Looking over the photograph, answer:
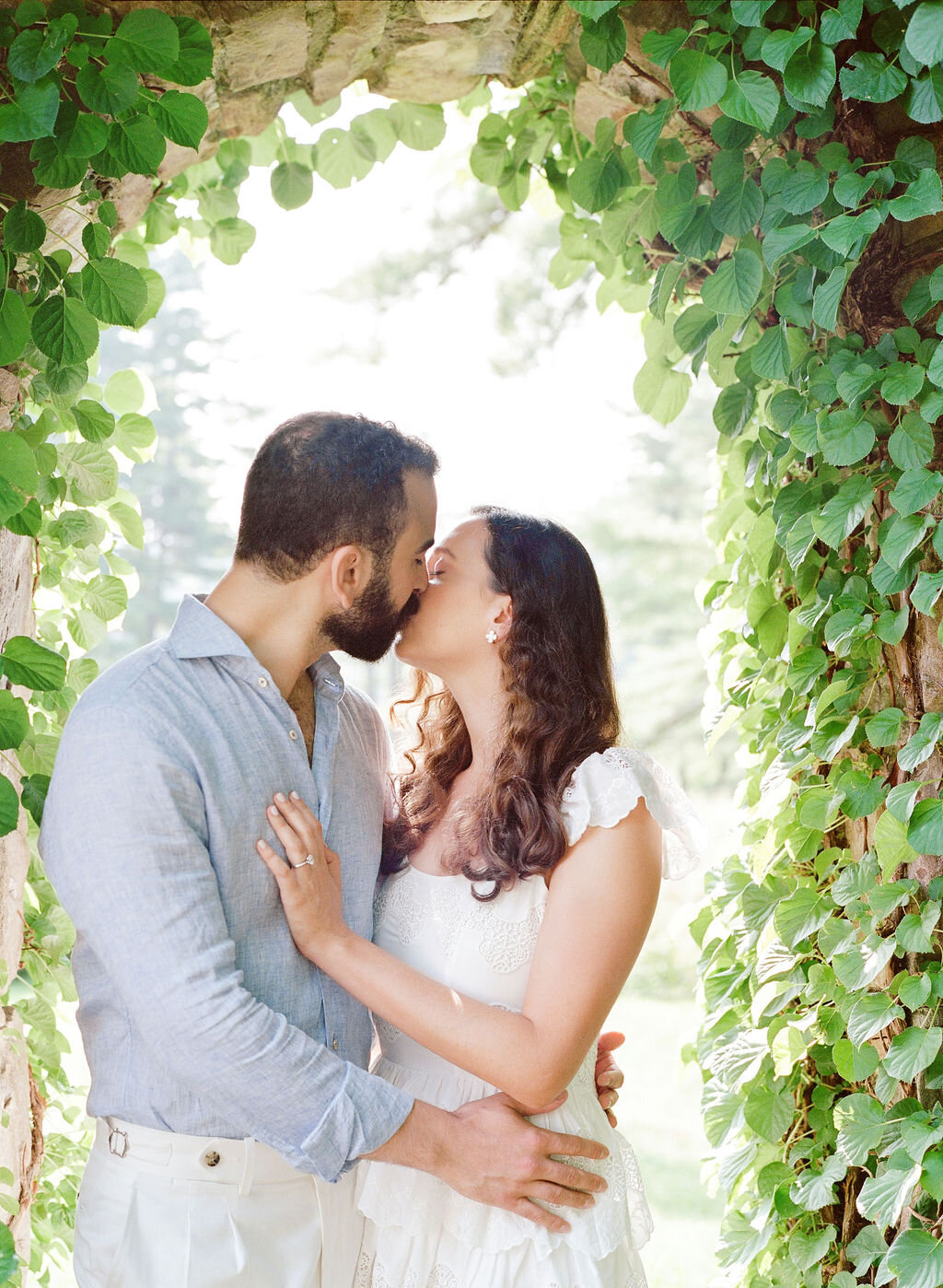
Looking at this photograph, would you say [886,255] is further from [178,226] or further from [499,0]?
[178,226]

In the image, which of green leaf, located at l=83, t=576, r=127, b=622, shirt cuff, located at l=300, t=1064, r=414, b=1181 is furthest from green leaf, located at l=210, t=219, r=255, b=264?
shirt cuff, located at l=300, t=1064, r=414, b=1181

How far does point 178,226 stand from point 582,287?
816 cm

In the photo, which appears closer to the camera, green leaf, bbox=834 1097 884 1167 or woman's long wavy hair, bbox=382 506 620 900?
green leaf, bbox=834 1097 884 1167

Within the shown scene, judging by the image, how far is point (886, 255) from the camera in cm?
160

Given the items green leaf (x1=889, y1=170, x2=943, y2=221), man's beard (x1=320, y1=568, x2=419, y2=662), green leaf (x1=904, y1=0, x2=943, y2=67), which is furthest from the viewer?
man's beard (x1=320, y1=568, x2=419, y2=662)

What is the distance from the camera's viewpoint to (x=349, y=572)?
5.63 ft

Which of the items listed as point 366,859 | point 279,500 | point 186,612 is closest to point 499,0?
point 279,500

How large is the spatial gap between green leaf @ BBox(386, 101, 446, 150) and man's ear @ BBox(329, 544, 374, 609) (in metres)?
1.01

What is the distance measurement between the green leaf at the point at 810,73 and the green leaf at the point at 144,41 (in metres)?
0.72

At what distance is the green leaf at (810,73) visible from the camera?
136 centimetres

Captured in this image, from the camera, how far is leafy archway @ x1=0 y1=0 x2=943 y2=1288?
1349 millimetres

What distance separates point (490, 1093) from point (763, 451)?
1.08 meters

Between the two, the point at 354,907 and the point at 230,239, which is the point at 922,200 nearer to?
the point at 354,907

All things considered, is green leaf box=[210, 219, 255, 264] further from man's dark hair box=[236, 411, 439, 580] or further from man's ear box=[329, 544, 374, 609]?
man's ear box=[329, 544, 374, 609]
